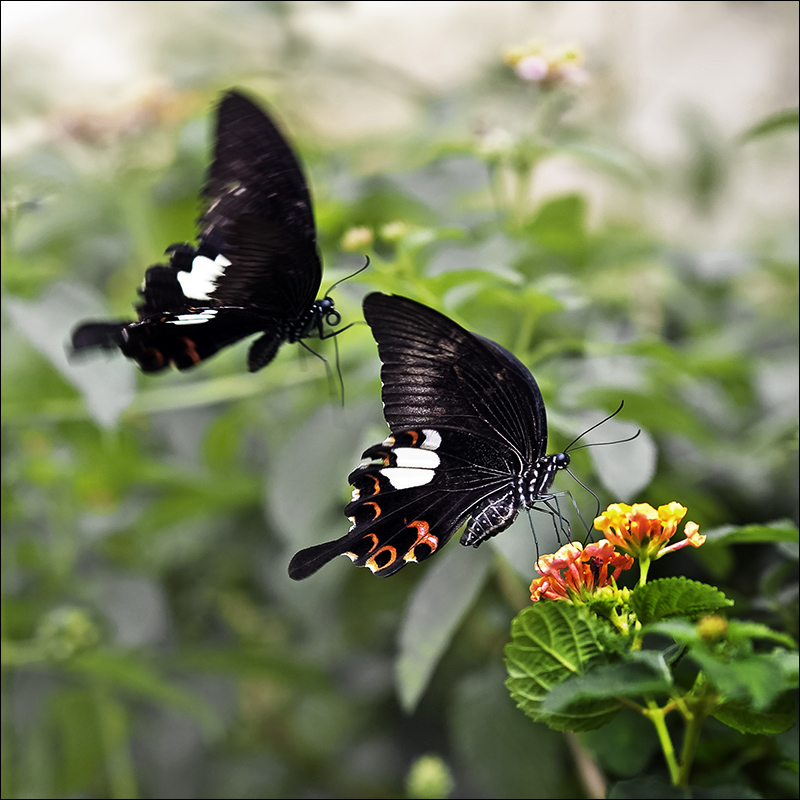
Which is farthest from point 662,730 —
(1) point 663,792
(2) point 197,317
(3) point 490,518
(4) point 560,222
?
(4) point 560,222

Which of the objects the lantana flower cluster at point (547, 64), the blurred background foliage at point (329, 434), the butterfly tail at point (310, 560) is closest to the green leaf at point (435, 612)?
the blurred background foliage at point (329, 434)

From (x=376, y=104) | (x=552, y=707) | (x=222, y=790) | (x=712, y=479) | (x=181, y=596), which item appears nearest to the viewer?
(x=552, y=707)

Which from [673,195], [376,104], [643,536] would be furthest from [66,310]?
[376,104]

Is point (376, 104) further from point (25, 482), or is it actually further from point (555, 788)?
point (555, 788)

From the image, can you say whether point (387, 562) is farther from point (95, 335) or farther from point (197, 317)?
point (95, 335)

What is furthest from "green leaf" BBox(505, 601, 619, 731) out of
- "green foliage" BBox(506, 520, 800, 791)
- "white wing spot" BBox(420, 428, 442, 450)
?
"white wing spot" BBox(420, 428, 442, 450)

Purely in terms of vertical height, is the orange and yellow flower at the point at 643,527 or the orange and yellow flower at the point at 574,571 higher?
the orange and yellow flower at the point at 643,527

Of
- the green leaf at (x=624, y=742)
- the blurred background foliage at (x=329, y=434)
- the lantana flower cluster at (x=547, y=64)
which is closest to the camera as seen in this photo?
the green leaf at (x=624, y=742)

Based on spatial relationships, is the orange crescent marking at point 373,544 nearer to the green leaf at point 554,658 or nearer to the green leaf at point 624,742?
the green leaf at point 554,658
